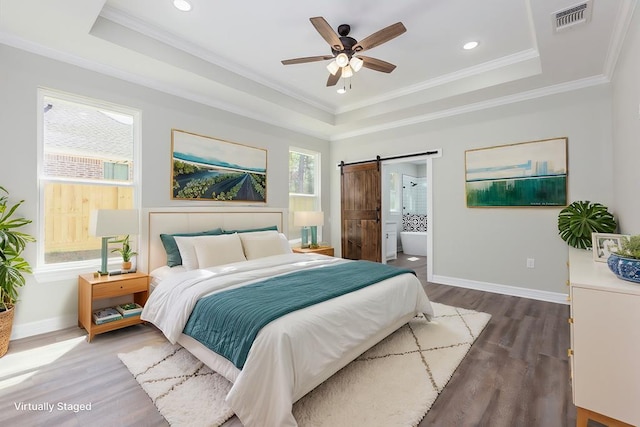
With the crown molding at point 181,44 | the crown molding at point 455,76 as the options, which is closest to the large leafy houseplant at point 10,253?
the crown molding at point 181,44

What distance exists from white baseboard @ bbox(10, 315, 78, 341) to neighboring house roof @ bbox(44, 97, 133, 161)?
1.65 meters

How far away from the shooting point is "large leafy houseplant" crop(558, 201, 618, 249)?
2.96 metres

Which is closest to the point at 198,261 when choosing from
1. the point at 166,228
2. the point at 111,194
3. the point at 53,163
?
the point at 166,228

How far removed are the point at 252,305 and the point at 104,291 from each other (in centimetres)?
178

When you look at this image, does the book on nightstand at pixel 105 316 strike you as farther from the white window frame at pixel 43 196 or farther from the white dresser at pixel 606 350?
the white dresser at pixel 606 350

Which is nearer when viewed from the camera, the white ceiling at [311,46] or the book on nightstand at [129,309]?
the white ceiling at [311,46]

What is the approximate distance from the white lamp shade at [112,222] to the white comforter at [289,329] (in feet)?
2.43

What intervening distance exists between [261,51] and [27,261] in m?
3.10

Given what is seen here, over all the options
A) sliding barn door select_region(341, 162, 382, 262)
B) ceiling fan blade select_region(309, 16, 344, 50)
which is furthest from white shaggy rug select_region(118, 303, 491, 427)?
sliding barn door select_region(341, 162, 382, 262)

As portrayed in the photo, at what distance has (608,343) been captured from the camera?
1494mm

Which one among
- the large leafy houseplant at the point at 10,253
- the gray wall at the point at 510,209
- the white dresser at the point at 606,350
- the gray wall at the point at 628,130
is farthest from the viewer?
the gray wall at the point at 510,209

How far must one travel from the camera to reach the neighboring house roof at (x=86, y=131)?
2.87 meters

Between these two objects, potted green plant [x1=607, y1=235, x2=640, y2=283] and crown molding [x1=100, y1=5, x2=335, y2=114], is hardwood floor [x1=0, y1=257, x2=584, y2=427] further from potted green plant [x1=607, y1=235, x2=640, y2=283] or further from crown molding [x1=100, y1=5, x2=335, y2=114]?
crown molding [x1=100, y1=5, x2=335, y2=114]

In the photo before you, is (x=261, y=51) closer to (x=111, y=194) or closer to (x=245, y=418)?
(x=111, y=194)
